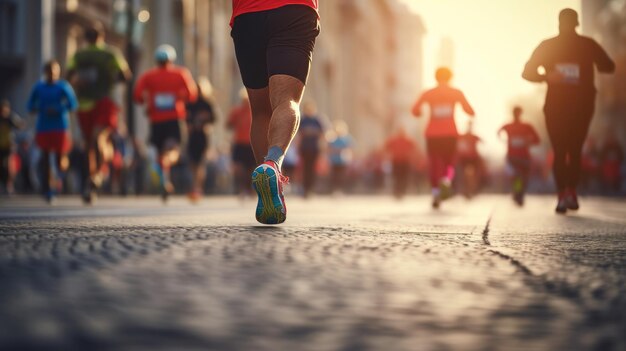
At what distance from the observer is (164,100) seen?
473 inches

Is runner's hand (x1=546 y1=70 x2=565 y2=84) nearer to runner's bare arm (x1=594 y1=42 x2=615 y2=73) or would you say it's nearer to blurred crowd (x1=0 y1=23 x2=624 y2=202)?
runner's bare arm (x1=594 y1=42 x2=615 y2=73)

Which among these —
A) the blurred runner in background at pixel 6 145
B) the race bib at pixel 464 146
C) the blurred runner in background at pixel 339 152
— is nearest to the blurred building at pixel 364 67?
the blurred runner in background at pixel 339 152

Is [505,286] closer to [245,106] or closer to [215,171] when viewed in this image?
[245,106]

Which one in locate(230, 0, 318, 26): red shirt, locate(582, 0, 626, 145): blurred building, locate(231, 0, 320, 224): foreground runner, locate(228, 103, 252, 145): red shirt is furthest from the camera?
locate(582, 0, 626, 145): blurred building

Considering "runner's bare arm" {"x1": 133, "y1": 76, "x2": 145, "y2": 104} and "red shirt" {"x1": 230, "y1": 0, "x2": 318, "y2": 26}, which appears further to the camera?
"runner's bare arm" {"x1": 133, "y1": 76, "x2": 145, "y2": 104}

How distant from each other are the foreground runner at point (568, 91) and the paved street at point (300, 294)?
551 cm

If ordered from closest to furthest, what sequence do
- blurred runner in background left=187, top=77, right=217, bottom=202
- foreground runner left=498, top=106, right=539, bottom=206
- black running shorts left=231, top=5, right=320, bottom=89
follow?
black running shorts left=231, top=5, right=320, bottom=89 < blurred runner in background left=187, top=77, right=217, bottom=202 < foreground runner left=498, top=106, right=539, bottom=206

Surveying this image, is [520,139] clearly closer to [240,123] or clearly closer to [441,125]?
[441,125]

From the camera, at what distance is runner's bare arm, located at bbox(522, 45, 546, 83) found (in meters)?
8.93

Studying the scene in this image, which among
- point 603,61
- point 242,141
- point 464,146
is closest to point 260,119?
point 603,61

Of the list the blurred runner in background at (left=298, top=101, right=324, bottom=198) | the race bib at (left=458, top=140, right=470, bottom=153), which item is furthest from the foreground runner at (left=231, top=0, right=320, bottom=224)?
the race bib at (left=458, top=140, right=470, bottom=153)

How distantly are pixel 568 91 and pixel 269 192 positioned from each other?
17.2 ft

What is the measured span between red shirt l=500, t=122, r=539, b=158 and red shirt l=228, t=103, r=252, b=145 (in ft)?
13.3

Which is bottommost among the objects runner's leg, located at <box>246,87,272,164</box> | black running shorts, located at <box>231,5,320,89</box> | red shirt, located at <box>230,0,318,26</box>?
runner's leg, located at <box>246,87,272,164</box>
